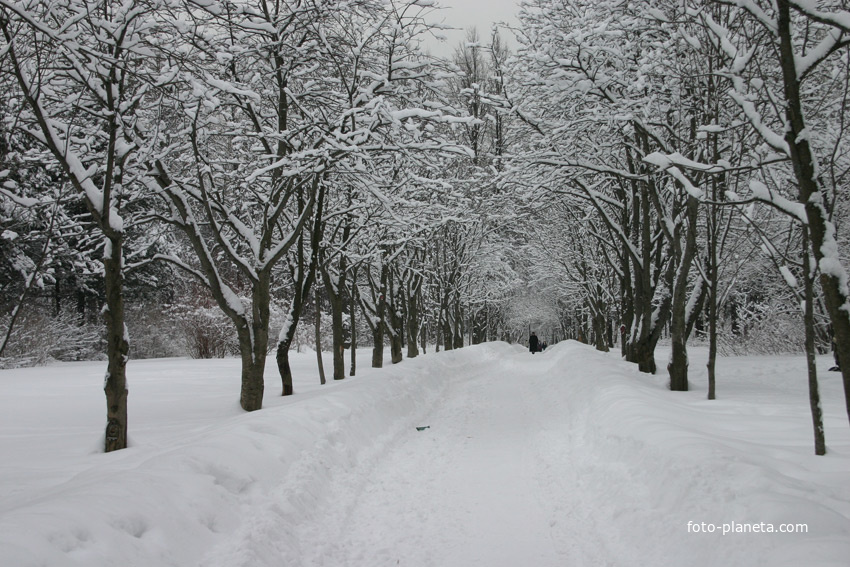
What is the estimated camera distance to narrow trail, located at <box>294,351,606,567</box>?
13.0 ft

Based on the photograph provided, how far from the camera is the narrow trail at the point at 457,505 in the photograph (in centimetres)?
395

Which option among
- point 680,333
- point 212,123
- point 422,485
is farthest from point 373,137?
point 680,333

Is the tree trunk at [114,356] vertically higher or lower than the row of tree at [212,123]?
lower

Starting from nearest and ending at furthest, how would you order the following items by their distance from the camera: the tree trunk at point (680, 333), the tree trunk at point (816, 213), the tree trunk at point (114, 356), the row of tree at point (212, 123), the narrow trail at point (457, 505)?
the tree trunk at point (816, 213) → the narrow trail at point (457, 505) → the row of tree at point (212, 123) → the tree trunk at point (114, 356) → the tree trunk at point (680, 333)

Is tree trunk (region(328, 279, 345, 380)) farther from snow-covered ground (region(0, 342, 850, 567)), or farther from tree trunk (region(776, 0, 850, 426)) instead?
tree trunk (region(776, 0, 850, 426))

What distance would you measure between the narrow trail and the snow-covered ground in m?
0.02

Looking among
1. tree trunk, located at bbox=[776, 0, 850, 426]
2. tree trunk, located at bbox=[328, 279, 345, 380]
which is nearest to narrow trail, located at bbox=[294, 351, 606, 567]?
tree trunk, located at bbox=[776, 0, 850, 426]

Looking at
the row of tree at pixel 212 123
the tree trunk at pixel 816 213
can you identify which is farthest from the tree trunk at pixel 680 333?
the tree trunk at pixel 816 213

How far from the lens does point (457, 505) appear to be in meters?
4.96

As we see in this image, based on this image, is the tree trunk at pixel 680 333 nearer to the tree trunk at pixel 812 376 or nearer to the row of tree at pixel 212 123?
the tree trunk at pixel 812 376

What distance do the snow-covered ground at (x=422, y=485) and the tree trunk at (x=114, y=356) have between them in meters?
0.30

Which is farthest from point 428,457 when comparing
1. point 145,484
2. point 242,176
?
point 242,176

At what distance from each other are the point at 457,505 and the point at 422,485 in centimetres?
71

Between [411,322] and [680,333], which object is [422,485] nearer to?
[680,333]
